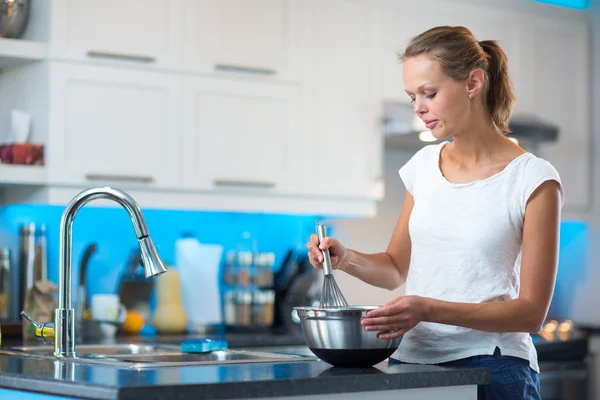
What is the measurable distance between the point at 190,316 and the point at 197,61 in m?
1.03

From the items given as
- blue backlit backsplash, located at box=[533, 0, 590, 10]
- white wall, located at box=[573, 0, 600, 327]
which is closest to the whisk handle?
white wall, located at box=[573, 0, 600, 327]

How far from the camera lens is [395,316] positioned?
5.82 feet

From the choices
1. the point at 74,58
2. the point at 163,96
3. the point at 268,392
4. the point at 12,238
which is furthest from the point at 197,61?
the point at 268,392

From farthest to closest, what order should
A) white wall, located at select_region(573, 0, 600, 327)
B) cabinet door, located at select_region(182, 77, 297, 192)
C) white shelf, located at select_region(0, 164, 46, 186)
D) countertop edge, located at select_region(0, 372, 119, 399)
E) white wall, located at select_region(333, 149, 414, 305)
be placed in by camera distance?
white wall, located at select_region(573, 0, 600, 327) < white wall, located at select_region(333, 149, 414, 305) < cabinet door, located at select_region(182, 77, 297, 192) < white shelf, located at select_region(0, 164, 46, 186) < countertop edge, located at select_region(0, 372, 119, 399)

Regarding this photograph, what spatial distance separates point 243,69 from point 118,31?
1.74ft

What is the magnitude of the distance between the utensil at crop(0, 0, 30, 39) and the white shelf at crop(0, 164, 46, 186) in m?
0.50

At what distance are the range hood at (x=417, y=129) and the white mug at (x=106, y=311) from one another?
1368mm

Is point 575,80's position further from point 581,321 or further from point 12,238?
point 12,238

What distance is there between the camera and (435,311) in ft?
5.95

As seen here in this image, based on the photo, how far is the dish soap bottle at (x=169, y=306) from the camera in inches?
151

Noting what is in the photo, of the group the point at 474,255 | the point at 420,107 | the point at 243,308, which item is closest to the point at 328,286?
the point at 474,255

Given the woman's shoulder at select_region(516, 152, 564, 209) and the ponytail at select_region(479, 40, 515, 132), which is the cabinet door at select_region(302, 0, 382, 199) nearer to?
the ponytail at select_region(479, 40, 515, 132)

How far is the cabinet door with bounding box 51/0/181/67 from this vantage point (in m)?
3.44

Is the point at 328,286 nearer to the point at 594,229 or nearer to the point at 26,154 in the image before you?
the point at 26,154
